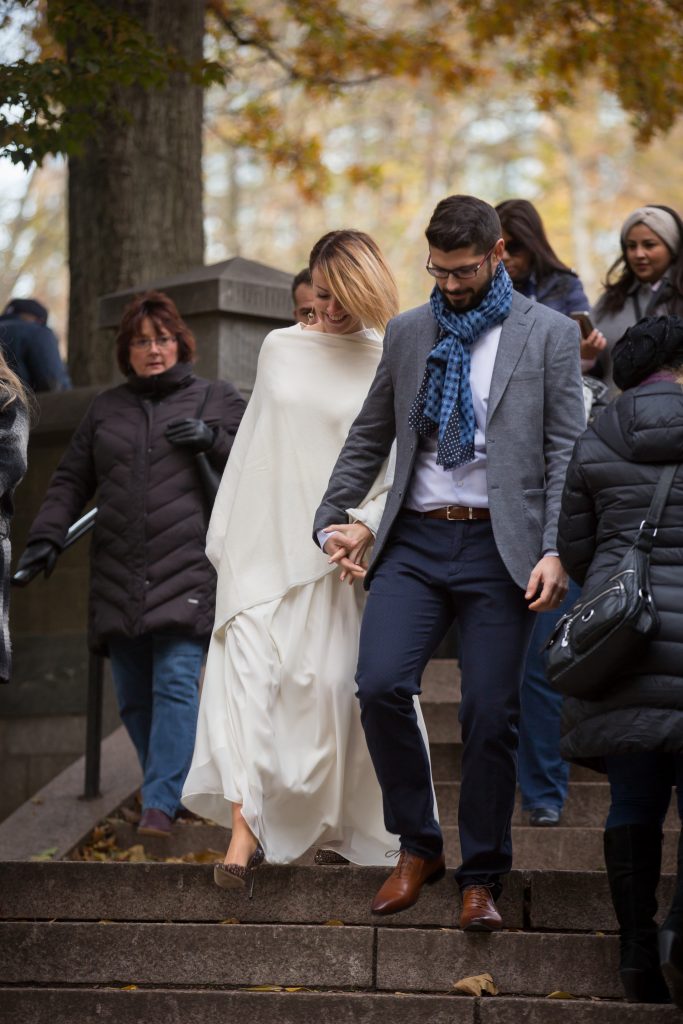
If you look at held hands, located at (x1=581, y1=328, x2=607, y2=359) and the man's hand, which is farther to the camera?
held hands, located at (x1=581, y1=328, x2=607, y2=359)

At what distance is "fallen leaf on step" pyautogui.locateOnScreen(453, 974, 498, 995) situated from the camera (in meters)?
4.42

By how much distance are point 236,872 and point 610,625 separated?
4.73 feet

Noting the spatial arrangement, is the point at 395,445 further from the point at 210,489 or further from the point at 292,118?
the point at 292,118

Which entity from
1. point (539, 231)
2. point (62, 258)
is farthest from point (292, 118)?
point (539, 231)

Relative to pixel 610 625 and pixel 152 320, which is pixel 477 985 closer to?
pixel 610 625

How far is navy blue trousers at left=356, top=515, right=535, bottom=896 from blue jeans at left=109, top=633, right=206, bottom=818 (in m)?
1.60

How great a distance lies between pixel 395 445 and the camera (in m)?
5.08

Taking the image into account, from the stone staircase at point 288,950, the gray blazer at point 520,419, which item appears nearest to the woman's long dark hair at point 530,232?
the gray blazer at point 520,419

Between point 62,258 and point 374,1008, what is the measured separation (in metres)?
28.5

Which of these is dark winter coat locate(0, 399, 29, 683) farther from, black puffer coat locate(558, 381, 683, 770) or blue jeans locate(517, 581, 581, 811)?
blue jeans locate(517, 581, 581, 811)

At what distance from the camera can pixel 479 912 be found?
177 inches

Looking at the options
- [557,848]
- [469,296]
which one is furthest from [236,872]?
[469,296]

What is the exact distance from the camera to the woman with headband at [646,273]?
20.9 ft

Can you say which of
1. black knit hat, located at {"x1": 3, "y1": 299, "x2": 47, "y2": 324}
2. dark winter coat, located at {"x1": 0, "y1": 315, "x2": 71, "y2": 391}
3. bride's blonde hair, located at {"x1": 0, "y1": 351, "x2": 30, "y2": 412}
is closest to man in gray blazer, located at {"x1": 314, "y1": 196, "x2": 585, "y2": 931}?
bride's blonde hair, located at {"x1": 0, "y1": 351, "x2": 30, "y2": 412}
